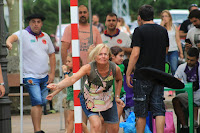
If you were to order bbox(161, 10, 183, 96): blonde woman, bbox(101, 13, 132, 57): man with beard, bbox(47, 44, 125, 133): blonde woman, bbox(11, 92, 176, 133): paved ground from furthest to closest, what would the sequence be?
bbox(161, 10, 183, 96): blonde woman < bbox(11, 92, 176, 133): paved ground < bbox(101, 13, 132, 57): man with beard < bbox(47, 44, 125, 133): blonde woman

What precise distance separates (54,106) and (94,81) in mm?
6758

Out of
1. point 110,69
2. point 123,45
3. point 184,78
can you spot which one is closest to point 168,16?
point 123,45

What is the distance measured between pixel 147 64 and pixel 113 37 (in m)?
2.47

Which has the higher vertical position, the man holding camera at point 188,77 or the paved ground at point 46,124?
the man holding camera at point 188,77

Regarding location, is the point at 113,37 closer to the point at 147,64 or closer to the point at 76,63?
the point at 147,64

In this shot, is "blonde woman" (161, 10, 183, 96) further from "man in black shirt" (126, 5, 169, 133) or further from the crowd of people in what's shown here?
"man in black shirt" (126, 5, 169, 133)

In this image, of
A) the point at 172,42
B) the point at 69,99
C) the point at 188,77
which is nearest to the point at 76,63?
the point at 69,99

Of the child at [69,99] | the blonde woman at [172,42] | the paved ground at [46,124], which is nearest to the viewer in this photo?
the child at [69,99]

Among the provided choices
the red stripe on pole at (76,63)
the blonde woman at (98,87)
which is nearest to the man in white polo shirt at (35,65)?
the blonde woman at (98,87)

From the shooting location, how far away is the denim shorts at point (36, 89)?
29.5 ft

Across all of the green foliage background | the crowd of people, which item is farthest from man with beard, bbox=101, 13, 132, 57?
the green foliage background

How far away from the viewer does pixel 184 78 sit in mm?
9180

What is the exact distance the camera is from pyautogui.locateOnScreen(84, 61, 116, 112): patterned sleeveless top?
282 inches

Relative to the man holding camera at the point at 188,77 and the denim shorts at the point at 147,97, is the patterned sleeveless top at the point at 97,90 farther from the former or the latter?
the man holding camera at the point at 188,77
